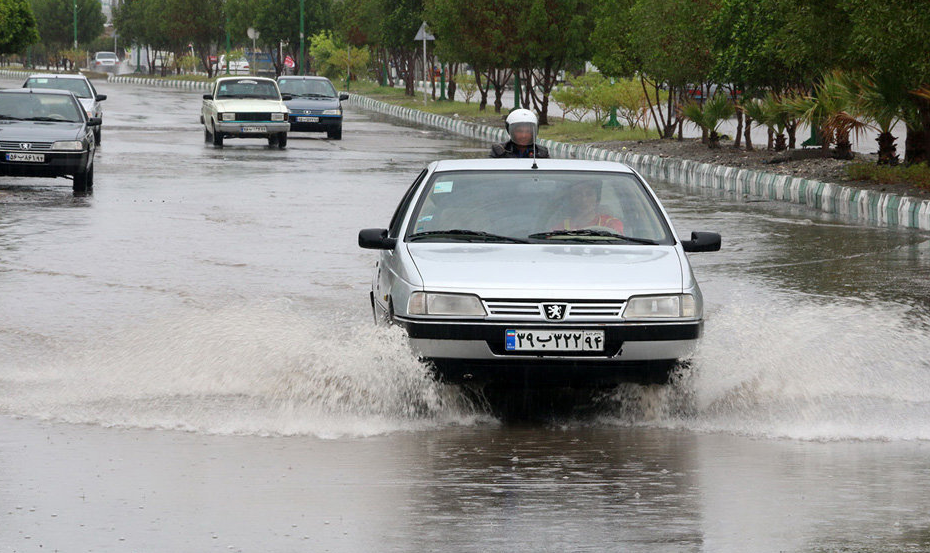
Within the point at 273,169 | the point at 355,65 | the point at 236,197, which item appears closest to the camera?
the point at 236,197

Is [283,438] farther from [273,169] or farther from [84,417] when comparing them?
[273,169]

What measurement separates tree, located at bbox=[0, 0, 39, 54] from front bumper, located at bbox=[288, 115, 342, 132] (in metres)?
18.2

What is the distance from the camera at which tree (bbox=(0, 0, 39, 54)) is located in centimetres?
5369

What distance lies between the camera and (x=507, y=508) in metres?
5.60

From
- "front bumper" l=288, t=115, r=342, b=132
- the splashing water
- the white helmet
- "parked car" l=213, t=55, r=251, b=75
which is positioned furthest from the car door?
"parked car" l=213, t=55, r=251, b=75

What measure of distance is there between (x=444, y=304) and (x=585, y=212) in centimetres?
153

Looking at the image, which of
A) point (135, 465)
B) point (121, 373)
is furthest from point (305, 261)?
point (135, 465)

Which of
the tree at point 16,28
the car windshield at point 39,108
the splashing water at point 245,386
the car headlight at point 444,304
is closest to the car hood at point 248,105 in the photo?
the car windshield at point 39,108

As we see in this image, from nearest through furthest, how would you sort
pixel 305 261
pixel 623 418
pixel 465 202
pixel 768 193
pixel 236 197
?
pixel 623 418
pixel 465 202
pixel 305 261
pixel 236 197
pixel 768 193

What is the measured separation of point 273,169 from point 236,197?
6.05 m

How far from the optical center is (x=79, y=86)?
33094mm

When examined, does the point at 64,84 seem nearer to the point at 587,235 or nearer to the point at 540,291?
the point at 587,235

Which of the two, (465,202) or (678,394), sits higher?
(465,202)

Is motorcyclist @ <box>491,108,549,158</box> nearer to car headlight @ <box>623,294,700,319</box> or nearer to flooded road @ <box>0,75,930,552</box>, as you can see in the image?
flooded road @ <box>0,75,930,552</box>
